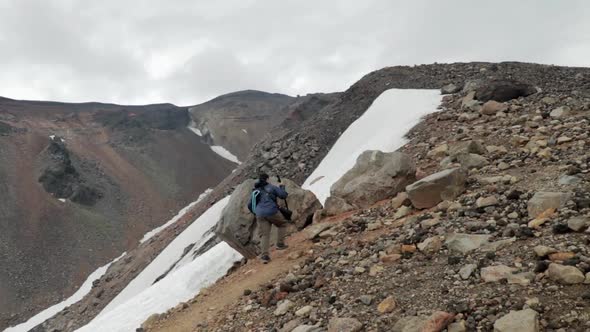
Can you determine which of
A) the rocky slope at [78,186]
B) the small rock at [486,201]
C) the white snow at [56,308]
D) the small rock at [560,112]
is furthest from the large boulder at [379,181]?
the rocky slope at [78,186]

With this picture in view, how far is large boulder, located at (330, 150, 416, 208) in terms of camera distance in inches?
513

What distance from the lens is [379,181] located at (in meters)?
13.2

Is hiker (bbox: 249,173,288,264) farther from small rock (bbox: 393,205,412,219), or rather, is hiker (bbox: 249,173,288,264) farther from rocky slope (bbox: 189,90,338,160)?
rocky slope (bbox: 189,90,338,160)

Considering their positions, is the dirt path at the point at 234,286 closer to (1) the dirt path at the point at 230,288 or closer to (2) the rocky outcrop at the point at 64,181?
(1) the dirt path at the point at 230,288

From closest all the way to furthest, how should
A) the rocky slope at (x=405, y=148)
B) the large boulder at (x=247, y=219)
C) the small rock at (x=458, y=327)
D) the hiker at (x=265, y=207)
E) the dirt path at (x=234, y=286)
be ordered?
the small rock at (x=458, y=327)
the rocky slope at (x=405, y=148)
the dirt path at (x=234, y=286)
the hiker at (x=265, y=207)
the large boulder at (x=247, y=219)

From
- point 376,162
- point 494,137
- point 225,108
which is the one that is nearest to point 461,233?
point 376,162

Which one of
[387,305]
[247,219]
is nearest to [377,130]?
[247,219]

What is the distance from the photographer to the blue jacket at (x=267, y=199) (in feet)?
40.0

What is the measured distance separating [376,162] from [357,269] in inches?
224

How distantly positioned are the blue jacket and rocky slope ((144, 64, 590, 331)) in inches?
47.1

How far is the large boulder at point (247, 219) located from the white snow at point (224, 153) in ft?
281

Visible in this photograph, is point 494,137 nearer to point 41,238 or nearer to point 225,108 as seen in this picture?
point 41,238

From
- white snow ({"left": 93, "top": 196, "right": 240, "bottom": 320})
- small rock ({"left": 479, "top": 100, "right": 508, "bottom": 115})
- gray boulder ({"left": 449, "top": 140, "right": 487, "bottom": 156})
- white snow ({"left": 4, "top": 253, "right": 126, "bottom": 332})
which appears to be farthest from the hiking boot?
white snow ({"left": 4, "top": 253, "right": 126, "bottom": 332})

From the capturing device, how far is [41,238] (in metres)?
53.8
